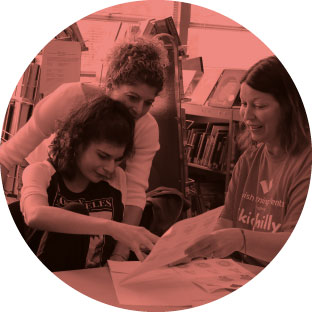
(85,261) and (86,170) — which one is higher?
(86,170)

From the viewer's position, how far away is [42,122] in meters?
2.08

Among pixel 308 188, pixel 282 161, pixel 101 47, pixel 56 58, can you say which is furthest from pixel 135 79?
pixel 308 188

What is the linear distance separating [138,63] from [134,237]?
66 cm

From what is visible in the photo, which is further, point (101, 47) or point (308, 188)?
point (308, 188)

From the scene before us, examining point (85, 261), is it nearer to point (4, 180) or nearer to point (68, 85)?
point (4, 180)

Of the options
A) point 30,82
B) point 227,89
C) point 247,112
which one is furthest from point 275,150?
point 30,82

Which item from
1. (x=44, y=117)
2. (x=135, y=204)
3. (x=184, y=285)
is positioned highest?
(x=44, y=117)

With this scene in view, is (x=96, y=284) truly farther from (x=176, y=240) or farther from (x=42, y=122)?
(x=42, y=122)

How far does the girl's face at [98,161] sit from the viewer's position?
203cm

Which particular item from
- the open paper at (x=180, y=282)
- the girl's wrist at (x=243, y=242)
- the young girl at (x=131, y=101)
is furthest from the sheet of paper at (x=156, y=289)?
the girl's wrist at (x=243, y=242)

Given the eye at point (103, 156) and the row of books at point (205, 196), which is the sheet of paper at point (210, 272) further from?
the eye at point (103, 156)

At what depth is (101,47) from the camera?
2.08m

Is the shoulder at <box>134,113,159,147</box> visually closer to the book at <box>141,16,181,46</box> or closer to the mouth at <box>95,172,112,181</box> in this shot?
the mouth at <box>95,172,112,181</box>

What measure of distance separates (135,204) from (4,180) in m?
0.54
